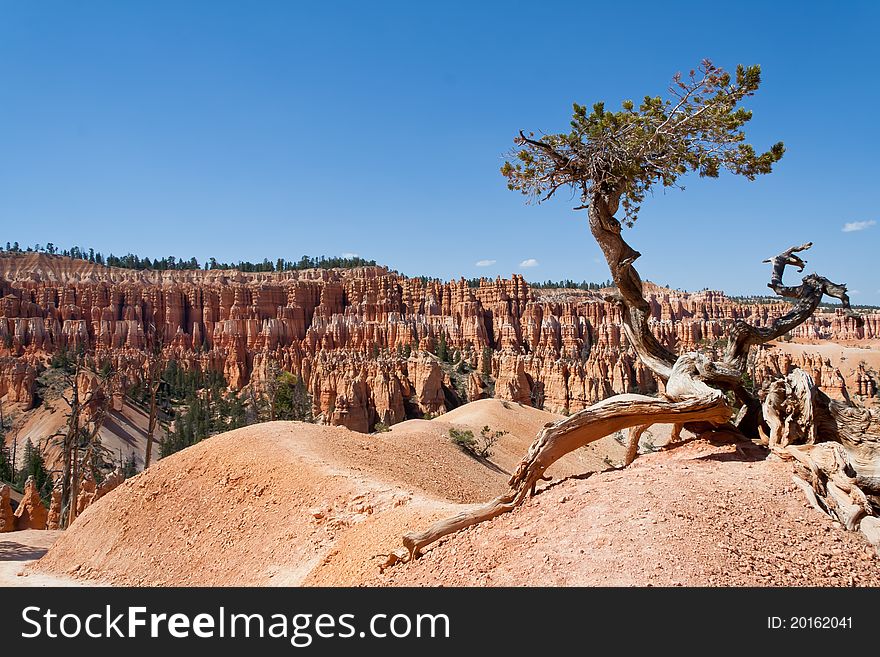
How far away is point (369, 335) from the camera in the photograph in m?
83.8

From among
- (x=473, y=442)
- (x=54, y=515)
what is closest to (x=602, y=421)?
(x=473, y=442)

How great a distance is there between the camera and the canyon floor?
551 cm

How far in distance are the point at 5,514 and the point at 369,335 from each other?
6356 centimetres

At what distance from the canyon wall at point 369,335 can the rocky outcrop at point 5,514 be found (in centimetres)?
3152

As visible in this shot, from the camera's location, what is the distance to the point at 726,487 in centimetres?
657

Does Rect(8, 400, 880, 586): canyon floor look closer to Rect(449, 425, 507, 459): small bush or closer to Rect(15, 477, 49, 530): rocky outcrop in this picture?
Rect(449, 425, 507, 459): small bush

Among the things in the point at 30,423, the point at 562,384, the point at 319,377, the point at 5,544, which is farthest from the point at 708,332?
the point at 5,544

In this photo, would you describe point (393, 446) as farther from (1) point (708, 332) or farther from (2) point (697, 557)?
(1) point (708, 332)

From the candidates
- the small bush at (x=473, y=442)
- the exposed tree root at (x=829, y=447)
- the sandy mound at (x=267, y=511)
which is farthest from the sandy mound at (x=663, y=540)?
the small bush at (x=473, y=442)

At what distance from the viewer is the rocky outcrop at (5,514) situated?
802 inches

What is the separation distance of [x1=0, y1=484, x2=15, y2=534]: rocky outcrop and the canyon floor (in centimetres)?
526

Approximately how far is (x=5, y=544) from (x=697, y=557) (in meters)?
16.5

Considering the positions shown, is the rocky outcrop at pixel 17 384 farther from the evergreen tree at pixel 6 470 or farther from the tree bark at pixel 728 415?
the tree bark at pixel 728 415
